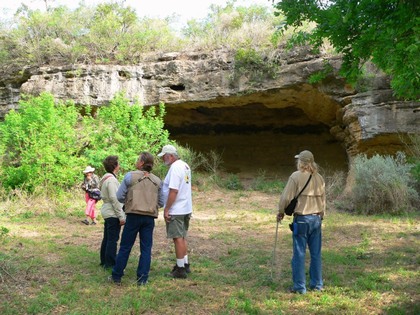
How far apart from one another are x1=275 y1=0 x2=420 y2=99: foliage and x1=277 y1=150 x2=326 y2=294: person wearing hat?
4.76 feet

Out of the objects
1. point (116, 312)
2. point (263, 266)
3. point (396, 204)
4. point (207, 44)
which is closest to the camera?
A: point (116, 312)

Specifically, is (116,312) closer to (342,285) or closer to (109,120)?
(342,285)

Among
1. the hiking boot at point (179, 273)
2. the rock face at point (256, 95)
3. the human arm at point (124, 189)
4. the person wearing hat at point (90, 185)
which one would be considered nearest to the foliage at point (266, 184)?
the rock face at point (256, 95)

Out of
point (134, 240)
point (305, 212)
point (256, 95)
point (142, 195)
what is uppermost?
point (256, 95)

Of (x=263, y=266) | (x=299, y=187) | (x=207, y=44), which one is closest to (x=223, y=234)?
(x=263, y=266)

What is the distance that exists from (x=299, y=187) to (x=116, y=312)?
2.50m

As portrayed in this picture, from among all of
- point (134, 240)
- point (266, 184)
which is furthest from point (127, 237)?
point (266, 184)

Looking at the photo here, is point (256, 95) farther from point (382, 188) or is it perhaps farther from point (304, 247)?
point (304, 247)

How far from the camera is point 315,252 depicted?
4.90m

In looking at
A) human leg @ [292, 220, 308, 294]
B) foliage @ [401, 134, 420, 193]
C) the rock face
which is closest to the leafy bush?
foliage @ [401, 134, 420, 193]

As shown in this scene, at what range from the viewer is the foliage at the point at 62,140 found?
452 inches

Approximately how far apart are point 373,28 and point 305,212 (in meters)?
2.20

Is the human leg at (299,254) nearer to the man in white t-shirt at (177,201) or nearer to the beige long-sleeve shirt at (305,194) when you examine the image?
the beige long-sleeve shirt at (305,194)

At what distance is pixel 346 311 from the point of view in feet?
14.0
